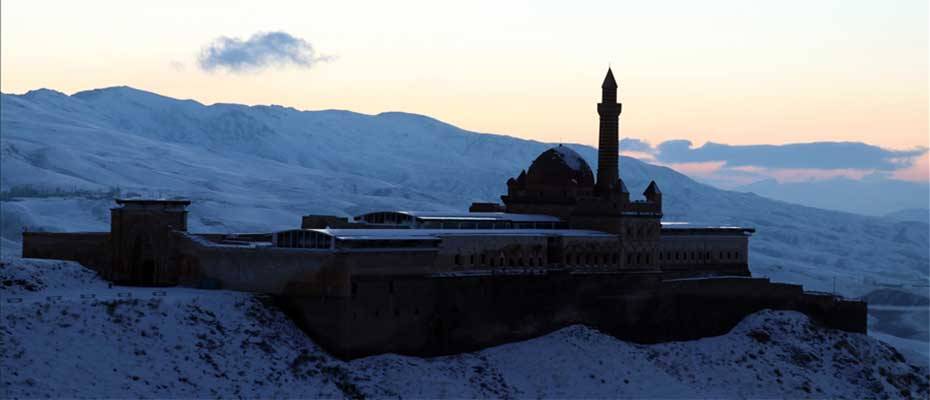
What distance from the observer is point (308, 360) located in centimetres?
6981

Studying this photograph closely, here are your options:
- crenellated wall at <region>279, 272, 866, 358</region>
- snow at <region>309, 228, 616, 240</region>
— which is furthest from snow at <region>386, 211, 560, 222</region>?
crenellated wall at <region>279, 272, 866, 358</region>

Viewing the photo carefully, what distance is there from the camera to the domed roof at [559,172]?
324 ft

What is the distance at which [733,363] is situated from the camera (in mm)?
85312

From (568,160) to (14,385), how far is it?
51.3 metres

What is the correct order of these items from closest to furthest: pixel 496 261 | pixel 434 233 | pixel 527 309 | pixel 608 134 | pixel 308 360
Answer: pixel 308 360, pixel 434 233, pixel 527 309, pixel 496 261, pixel 608 134

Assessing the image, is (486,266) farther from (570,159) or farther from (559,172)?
(570,159)

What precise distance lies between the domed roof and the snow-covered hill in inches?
620

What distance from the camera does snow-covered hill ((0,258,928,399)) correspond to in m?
62.0

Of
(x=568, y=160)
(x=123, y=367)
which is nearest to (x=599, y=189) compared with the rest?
(x=568, y=160)

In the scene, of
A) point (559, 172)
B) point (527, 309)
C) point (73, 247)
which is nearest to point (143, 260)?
point (73, 247)

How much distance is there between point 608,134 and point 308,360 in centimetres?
3613

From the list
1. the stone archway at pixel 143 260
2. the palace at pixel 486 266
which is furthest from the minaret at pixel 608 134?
the stone archway at pixel 143 260

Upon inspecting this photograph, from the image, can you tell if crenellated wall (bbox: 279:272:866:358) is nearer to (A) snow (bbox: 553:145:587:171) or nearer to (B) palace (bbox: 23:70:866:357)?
(B) palace (bbox: 23:70:866:357)

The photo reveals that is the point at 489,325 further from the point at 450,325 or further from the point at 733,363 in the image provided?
the point at 733,363
